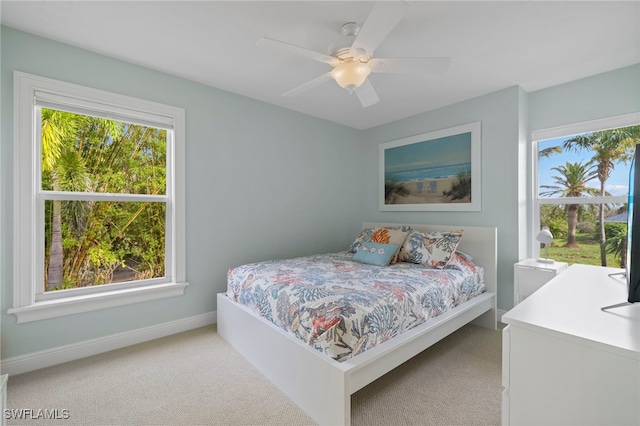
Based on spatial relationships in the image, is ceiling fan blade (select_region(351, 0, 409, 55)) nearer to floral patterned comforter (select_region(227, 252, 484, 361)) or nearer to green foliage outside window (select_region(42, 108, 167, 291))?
floral patterned comforter (select_region(227, 252, 484, 361))

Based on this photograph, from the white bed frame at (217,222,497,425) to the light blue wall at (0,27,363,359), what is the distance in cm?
61

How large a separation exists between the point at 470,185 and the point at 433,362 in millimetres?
1971

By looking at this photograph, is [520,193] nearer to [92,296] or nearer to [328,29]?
[328,29]

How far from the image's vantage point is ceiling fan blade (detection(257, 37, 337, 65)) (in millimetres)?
1573

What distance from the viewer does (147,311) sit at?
2.55 metres

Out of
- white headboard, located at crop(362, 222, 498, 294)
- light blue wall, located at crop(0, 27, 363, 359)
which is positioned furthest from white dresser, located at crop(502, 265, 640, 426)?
light blue wall, located at crop(0, 27, 363, 359)

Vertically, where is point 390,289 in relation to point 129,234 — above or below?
below

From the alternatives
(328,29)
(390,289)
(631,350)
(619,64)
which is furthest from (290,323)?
(619,64)

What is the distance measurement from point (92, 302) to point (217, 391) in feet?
4.33

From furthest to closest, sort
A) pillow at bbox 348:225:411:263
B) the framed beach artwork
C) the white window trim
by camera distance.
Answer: the framed beach artwork, pillow at bbox 348:225:411:263, the white window trim

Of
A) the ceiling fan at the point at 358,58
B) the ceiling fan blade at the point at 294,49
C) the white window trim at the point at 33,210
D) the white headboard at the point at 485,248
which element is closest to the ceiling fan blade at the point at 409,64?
the ceiling fan at the point at 358,58

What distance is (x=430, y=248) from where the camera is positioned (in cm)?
281

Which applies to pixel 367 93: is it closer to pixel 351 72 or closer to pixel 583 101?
pixel 351 72

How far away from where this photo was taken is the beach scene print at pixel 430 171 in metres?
3.29
